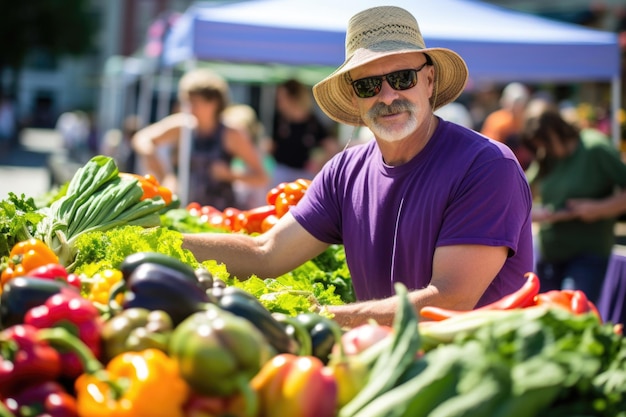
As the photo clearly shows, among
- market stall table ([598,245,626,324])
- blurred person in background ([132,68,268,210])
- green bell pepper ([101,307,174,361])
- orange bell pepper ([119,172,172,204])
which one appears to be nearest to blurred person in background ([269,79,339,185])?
blurred person in background ([132,68,268,210])

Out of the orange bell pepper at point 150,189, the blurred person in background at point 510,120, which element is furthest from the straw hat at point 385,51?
the blurred person in background at point 510,120

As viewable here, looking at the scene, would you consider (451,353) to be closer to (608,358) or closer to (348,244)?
(608,358)

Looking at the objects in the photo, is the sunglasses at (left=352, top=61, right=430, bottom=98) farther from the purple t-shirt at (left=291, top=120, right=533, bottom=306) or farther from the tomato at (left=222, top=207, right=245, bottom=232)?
the tomato at (left=222, top=207, right=245, bottom=232)

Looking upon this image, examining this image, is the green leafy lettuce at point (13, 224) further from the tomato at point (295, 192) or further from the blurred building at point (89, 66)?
the blurred building at point (89, 66)

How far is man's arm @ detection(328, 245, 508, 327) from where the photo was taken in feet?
9.56

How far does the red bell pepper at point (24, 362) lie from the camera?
177cm

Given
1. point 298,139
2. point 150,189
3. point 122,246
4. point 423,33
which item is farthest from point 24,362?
point 298,139

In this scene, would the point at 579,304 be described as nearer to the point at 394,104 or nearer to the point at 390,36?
the point at 394,104

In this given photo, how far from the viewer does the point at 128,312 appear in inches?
76.4

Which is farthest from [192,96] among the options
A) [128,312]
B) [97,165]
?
[128,312]

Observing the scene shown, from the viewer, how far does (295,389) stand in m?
1.77

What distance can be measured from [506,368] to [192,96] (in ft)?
19.8

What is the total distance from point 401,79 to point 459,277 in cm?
82

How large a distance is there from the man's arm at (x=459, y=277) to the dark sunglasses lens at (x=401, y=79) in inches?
26.0
